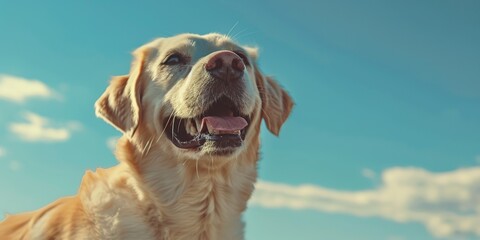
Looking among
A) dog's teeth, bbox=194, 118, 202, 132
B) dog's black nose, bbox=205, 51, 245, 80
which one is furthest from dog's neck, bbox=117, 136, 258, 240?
dog's black nose, bbox=205, 51, 245, 80

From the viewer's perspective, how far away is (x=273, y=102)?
295 inches

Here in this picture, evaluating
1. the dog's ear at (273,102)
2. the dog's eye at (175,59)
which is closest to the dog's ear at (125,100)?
the dog's eye at (175,59)

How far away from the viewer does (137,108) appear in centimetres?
676

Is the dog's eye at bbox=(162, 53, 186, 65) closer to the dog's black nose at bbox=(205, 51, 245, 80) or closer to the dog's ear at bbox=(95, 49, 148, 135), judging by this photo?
the dog's ear at bbox=(95, 49, 148, 135)

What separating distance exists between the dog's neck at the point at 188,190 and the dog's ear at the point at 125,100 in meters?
0.27

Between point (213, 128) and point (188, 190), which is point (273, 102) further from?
point (188, 190)

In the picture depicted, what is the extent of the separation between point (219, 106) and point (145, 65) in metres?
1.17

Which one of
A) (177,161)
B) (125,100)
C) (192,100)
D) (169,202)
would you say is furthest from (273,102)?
(169,202)

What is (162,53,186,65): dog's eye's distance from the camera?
6.94 meters

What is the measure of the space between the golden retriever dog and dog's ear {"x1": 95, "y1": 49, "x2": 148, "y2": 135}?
0.02 meters

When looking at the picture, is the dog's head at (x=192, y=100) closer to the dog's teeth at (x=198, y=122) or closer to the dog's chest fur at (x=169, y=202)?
the dog's teeth at (x=198, y=122)

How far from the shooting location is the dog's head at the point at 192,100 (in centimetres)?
636

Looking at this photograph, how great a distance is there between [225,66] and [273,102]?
1.31 m

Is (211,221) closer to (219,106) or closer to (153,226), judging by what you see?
(153,226)
